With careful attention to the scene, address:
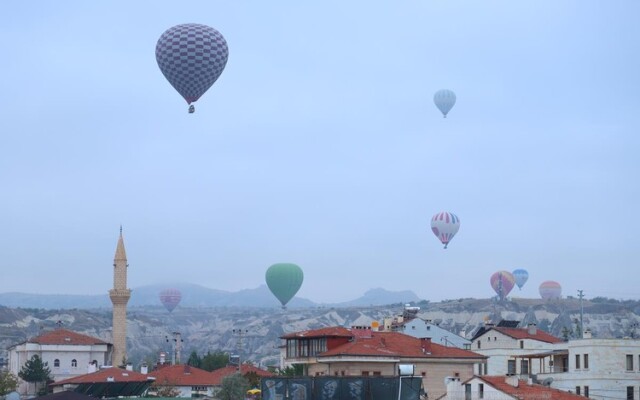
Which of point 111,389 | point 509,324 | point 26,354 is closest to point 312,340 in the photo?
point 111,389

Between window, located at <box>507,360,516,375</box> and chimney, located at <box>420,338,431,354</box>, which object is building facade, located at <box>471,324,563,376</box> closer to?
window, located at <box>507,360,516,375</box>

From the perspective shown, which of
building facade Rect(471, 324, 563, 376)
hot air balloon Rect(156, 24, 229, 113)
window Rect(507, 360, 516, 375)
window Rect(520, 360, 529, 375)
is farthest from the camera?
hot air balloon Rect(156, 24, 229, 113)

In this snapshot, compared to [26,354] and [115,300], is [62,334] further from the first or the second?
[115,300]

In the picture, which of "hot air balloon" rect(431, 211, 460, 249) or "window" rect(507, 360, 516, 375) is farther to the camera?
"hot air balloon" rect(431, 211, 460, 249)

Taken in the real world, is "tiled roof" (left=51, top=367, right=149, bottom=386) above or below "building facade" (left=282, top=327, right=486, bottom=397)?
below

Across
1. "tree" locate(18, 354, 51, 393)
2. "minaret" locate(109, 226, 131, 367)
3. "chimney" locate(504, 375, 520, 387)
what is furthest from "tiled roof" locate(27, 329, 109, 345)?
"chimney" locate(504, 375, 520, 387)

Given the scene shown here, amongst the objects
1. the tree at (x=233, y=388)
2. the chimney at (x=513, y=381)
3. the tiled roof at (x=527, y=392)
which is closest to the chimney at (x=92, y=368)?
the tree at (x=233, y=388)

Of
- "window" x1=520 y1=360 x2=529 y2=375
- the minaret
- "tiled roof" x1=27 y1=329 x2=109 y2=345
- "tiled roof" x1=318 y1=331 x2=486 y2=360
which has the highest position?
the minaret

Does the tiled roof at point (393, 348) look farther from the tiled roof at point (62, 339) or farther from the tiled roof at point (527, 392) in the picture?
the tiled roof at point (62, 339)
